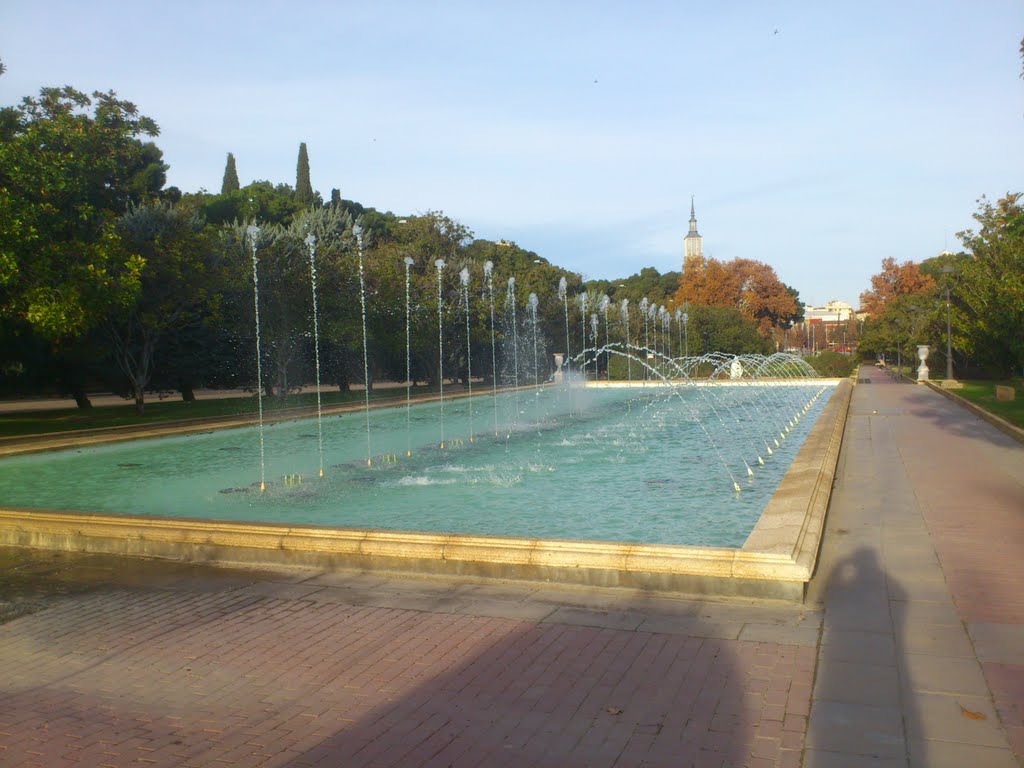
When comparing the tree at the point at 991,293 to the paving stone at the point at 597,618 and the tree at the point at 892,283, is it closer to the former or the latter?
the paving stone at the point at 597,618

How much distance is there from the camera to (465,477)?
41.2 ft

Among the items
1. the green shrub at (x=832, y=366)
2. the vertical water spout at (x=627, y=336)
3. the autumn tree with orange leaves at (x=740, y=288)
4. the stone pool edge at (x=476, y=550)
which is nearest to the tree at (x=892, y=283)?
the autumn tree with orange leaves at (x=740, y=288)

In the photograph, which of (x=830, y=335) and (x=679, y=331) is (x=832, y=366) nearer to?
(x=679, y=331)

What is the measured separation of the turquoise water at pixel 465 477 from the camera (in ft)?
30.9

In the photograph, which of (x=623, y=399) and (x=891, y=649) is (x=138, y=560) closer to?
(x=891, y=649)

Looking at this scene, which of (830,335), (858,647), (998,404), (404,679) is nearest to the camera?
(404,679)

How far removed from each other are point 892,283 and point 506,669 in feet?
264

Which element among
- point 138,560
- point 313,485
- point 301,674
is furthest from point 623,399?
point 301,674

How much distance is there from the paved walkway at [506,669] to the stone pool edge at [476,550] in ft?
0.70

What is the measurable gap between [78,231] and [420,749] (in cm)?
2141

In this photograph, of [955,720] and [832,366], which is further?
[832,366]

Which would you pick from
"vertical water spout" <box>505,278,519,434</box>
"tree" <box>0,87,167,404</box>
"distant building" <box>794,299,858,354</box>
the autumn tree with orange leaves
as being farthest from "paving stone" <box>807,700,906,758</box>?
"distant building" <box>794,299,858,354</box>

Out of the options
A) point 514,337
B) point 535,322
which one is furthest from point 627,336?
point 514,337

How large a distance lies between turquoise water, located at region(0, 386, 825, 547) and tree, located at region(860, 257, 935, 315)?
2374 inches
